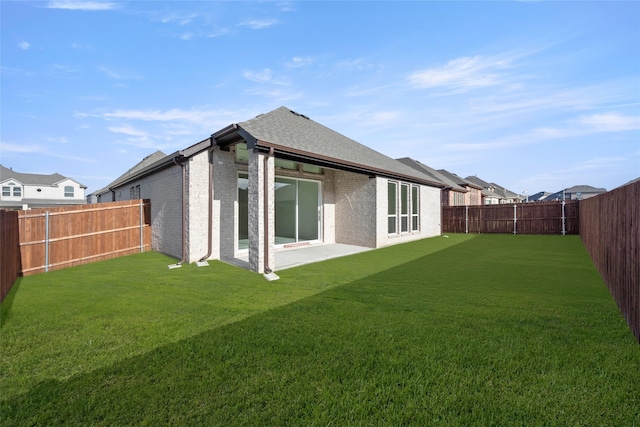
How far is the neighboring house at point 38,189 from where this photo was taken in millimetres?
34250

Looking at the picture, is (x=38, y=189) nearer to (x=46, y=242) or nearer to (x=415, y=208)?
(x=46, y=242)

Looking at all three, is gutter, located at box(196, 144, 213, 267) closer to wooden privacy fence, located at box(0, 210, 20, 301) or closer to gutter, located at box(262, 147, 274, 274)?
gutter, located at box(262, 147, 274, 274)

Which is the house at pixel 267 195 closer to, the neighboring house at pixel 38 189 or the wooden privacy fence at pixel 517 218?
the wooden privacy fence at pixel 517 218

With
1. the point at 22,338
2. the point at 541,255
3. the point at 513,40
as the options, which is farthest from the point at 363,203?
the point at 22,338

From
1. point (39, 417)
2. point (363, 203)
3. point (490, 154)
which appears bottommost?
point (39, 417)

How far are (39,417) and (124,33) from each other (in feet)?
32.8

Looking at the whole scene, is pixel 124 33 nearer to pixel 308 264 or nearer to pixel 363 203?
pixel 308 264

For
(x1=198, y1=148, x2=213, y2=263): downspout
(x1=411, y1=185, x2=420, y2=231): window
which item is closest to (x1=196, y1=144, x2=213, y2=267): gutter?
(x1=198, y1=148, x2=213, y2=263): downspout

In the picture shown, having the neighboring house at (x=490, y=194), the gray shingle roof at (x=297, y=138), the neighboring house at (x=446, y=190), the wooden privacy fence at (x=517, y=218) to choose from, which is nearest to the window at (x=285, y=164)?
the gray shingle roof at (x=297, y=138)

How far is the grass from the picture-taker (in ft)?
7.35

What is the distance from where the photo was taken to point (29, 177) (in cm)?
3728

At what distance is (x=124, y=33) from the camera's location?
28.1ft

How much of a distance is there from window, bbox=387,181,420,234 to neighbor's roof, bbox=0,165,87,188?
148ft

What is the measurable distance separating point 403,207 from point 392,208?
1.36m
